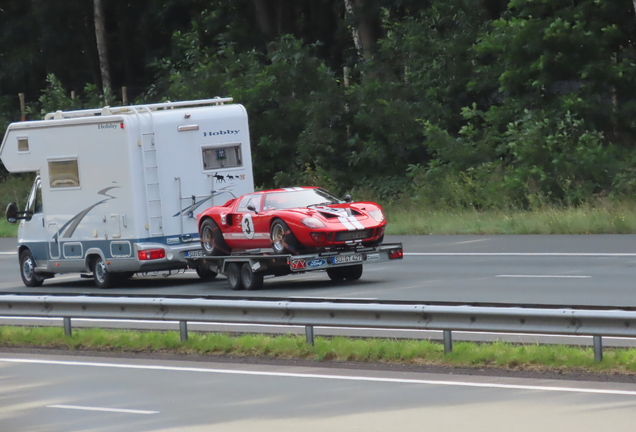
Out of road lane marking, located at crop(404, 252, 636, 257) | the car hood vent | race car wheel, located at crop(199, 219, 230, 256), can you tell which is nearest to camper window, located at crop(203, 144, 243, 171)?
race car wheel, located at crop(199, 219, 230, 256)

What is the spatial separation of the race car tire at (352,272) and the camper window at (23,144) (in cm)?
632

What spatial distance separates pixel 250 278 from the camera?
61.1ft

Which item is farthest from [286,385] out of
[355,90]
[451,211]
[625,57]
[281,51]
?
[281,51]

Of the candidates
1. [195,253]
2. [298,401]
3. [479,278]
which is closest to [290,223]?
[195,253]

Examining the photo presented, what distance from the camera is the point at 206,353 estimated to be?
12.6m

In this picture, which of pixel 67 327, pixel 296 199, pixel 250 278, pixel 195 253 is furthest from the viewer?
pixel 195 253

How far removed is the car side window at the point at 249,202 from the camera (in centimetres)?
1906

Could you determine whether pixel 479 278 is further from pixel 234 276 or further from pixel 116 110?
pixel 116 110

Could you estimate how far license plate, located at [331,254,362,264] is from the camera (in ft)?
59.0

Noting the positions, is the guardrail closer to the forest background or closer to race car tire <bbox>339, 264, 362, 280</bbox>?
race car tire <bbox>339, 264, 362, 280</bbox>

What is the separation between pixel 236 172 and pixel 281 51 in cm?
2182

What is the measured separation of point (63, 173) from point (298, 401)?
12.3 m

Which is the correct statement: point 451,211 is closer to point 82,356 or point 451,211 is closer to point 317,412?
point 82,356

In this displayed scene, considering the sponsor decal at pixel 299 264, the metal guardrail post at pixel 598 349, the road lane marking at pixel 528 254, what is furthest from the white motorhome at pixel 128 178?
the metal guardrail post at pixel 598 349
